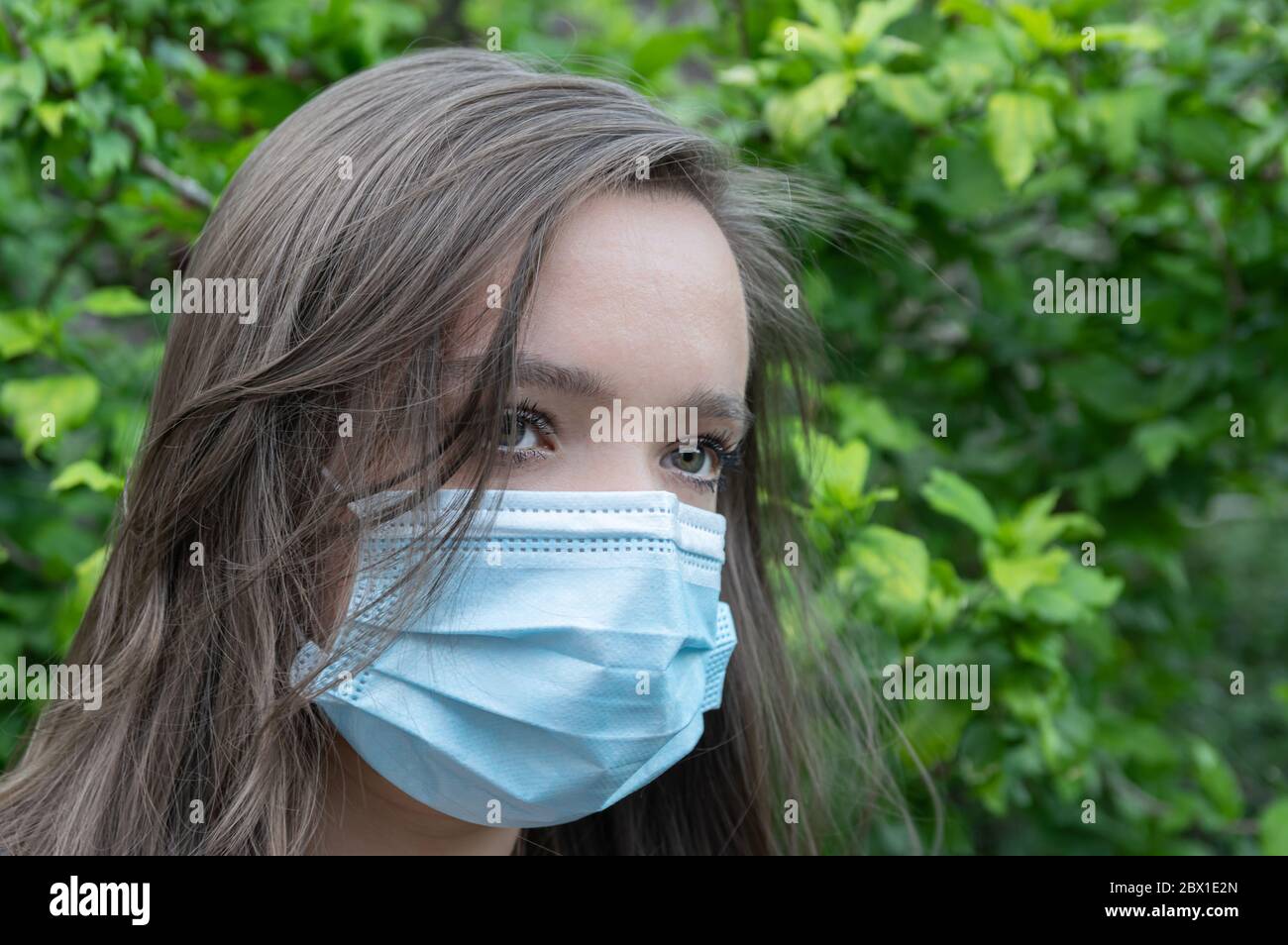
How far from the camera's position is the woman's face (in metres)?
1.41

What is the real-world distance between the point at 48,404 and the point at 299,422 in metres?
0.76

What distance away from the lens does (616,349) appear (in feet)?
4.66

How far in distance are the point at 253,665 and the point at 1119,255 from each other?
6.93 ft

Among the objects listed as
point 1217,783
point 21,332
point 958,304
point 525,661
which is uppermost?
point 958,304

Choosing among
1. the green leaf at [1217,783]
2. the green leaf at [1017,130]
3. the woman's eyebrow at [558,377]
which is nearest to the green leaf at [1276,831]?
the green leaf at [1217,783]

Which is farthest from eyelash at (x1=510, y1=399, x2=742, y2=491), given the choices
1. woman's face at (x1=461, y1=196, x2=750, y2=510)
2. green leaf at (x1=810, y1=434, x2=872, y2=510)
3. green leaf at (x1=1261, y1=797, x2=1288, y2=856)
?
green leaf at (x1=1261, y1=797, x2=1288, y2=856)

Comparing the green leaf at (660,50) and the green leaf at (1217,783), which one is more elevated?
the green leaf at (660,50)

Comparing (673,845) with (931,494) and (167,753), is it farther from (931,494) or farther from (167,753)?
(167,753)

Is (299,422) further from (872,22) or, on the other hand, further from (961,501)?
(872,22)

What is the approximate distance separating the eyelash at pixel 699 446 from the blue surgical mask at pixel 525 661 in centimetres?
5

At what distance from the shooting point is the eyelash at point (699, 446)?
141 centimetres

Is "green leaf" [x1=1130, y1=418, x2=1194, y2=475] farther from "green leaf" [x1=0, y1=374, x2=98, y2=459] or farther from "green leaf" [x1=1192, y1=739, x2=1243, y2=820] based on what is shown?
"green leaf" [x1=0, y1=374, x2=98, y2=459]

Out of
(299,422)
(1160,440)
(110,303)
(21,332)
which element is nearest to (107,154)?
(110,303)

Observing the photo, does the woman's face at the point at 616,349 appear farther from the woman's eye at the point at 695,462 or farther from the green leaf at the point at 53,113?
the green leaf at the point at 53,113
